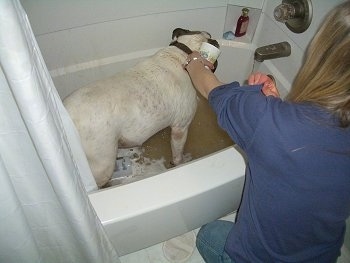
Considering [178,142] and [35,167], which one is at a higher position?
[35,167]

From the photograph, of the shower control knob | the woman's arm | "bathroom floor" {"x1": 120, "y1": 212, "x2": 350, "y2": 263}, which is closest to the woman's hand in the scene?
the woman's arm

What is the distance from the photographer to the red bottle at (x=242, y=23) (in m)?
1.82

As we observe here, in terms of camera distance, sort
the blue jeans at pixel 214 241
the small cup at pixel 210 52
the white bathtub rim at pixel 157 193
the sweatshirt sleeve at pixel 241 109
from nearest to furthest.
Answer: the sweatshirt sleeve at pixel 241 109 → the white bathtub rim at pixel 157 193 → the blue jeans at pixel 214 241 → the small cup at pixel 210 52

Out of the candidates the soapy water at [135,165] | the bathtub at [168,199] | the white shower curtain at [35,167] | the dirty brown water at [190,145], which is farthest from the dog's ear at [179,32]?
the white shower curtain at [35,167]

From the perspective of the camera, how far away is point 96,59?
181 cm

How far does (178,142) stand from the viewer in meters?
1.79

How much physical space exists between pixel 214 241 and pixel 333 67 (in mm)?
894

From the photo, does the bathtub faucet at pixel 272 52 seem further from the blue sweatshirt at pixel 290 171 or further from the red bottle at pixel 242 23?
the blue sweatshirt at pixel 290 171

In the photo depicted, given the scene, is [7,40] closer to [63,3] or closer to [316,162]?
[316,162]

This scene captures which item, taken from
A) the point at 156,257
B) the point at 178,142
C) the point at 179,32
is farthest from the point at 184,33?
the point at 156,257

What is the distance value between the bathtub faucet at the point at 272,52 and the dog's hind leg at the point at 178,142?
2.00ft

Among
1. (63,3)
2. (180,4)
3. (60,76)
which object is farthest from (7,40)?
(180,4)

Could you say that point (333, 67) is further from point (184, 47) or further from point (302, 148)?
point (184, 47)

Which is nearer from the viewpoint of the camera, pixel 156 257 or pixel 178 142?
pixel 156 257
